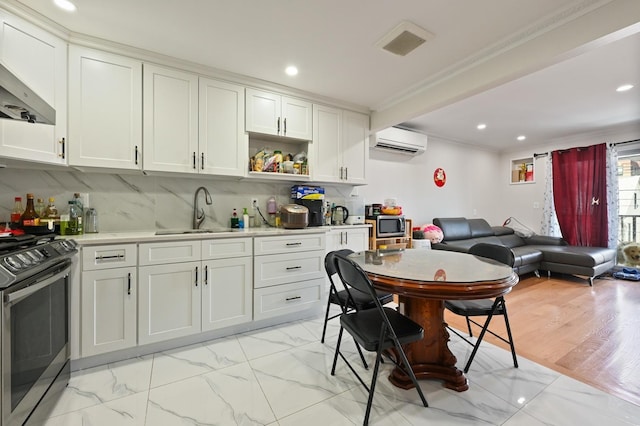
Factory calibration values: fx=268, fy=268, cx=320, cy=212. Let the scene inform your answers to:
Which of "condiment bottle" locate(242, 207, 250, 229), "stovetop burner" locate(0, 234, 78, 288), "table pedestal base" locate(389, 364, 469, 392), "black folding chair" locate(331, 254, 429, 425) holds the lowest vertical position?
"table pedestal base" locate(389, 364, 469, 392)

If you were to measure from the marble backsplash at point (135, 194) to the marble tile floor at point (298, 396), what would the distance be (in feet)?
4.01

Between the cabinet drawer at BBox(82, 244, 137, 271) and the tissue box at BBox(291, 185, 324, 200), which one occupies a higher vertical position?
the tissue box at BBox(291, 185, 324, 200)

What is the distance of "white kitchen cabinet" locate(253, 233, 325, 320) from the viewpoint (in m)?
2.55

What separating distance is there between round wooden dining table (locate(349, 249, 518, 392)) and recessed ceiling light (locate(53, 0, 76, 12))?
2.61 meters

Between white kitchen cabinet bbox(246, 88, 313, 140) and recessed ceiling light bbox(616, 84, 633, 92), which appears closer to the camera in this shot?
white kitchen cabinet bbox(246, 88, 313, 140)

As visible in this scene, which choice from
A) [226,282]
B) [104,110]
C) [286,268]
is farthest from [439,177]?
[104,110]

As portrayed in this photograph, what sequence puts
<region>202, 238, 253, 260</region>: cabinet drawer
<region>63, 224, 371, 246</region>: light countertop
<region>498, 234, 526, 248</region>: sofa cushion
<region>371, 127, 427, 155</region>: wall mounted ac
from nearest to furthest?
<region>63, 224, 371, 246</region>: light countertop → <region>202, 238, 253, 260</region>: cabinet drawer → <region>371, 127, 427, 155</region>: wall mounted ac → <region>498, 234, 526, 248</region>: sofa cushion

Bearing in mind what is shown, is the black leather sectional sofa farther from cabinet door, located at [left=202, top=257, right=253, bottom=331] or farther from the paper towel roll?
cabinet door, located at [left=202, top=257, right=253, bottom=331]

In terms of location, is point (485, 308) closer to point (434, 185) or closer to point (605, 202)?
point (434, 185)

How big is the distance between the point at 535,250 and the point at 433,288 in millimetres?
4389

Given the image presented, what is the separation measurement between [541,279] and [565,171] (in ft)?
7.42

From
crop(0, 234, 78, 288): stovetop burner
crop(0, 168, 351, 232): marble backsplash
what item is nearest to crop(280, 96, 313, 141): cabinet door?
crop(0, 168, 351, 232): marble backsplash

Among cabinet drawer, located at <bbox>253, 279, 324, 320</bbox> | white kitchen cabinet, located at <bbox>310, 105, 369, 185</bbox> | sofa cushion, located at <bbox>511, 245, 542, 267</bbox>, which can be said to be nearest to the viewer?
cabinet drawer, located at <bbox>253, 279, 324, 320</bbox>

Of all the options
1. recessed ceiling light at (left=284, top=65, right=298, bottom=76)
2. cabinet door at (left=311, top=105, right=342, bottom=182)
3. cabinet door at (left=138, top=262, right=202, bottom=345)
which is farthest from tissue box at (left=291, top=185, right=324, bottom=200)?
cabinet door at (left=138, top=262, right=202, bottom=345)
